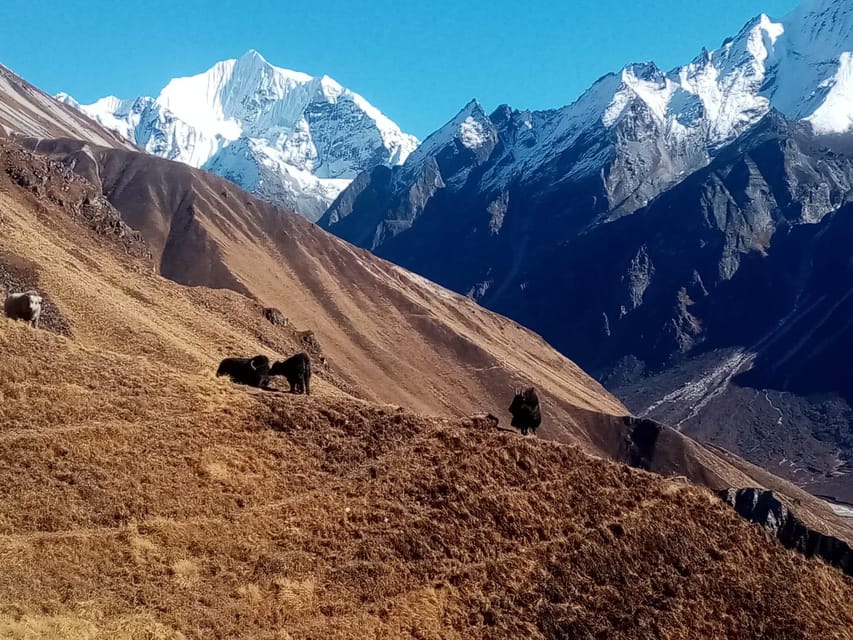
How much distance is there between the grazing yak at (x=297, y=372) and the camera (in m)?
32.2

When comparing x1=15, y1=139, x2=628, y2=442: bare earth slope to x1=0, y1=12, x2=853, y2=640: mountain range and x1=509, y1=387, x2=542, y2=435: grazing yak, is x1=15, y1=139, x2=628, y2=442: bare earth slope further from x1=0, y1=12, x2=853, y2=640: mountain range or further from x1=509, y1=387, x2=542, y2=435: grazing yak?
x1=0, y1=12, x2=853, y2=640: mountain range

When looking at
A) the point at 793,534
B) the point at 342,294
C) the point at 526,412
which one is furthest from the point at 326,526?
the point at 342,294

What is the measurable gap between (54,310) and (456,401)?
8565cm

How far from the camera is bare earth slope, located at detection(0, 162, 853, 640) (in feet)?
67.8

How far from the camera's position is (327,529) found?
24234 mm

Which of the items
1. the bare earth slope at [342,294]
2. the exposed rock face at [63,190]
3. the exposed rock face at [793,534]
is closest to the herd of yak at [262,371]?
the exposed rock face at [793,534]

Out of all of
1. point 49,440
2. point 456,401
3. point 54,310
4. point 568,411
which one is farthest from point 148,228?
point 49,440

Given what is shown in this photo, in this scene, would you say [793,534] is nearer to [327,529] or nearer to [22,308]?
[327,529]

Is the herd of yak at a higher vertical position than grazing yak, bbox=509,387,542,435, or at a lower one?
lower

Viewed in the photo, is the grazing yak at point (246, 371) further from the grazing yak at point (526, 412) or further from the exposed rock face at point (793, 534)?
the exposed rock face at point (793, 534)

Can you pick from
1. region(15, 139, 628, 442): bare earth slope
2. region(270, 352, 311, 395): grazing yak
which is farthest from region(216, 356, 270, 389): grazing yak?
region(15, 139, 628, 442): bare earth slope

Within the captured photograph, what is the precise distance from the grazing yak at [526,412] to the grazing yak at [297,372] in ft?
27.5

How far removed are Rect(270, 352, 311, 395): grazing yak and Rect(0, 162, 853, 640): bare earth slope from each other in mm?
1285

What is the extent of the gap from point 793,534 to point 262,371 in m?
21.9
